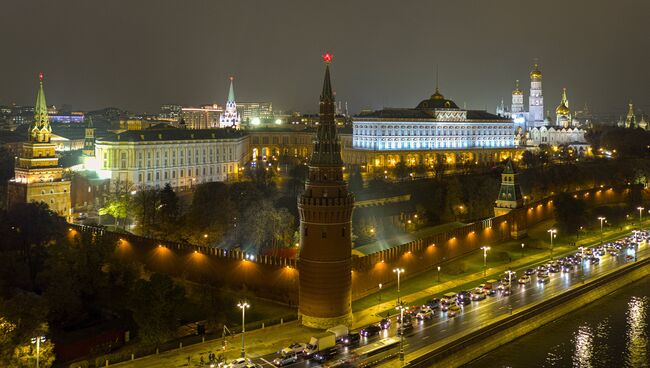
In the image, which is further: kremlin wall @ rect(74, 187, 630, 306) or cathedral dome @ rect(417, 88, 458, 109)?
cathedral dome @ rect(417, 88, 458, 109)

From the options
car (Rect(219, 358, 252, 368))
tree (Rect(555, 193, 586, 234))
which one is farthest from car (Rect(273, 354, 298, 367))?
tree (Rect(555, 193, 586, 234))

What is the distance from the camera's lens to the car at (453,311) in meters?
47.1

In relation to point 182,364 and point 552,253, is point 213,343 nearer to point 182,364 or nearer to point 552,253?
point 182,364

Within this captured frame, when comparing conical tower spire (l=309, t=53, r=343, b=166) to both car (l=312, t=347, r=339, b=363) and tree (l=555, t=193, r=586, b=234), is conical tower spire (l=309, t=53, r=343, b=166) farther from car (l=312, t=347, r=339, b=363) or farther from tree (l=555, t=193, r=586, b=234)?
tree (l=555, t=193, r=586, b=234)

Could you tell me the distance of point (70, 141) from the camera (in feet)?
497

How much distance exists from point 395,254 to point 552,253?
22992 millimetres

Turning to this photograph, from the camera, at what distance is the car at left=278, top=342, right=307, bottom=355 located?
37.8 meters

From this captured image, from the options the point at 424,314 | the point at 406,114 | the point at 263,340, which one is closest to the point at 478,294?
the point at 424,314

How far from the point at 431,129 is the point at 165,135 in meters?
59.1

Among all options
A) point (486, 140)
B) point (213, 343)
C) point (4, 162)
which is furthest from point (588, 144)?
point (213, 343)

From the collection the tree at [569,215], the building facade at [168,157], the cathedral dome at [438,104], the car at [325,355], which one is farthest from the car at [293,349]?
the cathedral dome at [438,104]

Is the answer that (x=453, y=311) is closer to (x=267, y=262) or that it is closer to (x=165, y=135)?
(x=267, y=262)

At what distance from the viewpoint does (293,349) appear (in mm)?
38250

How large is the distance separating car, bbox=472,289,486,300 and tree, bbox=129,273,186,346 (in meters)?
23.7
